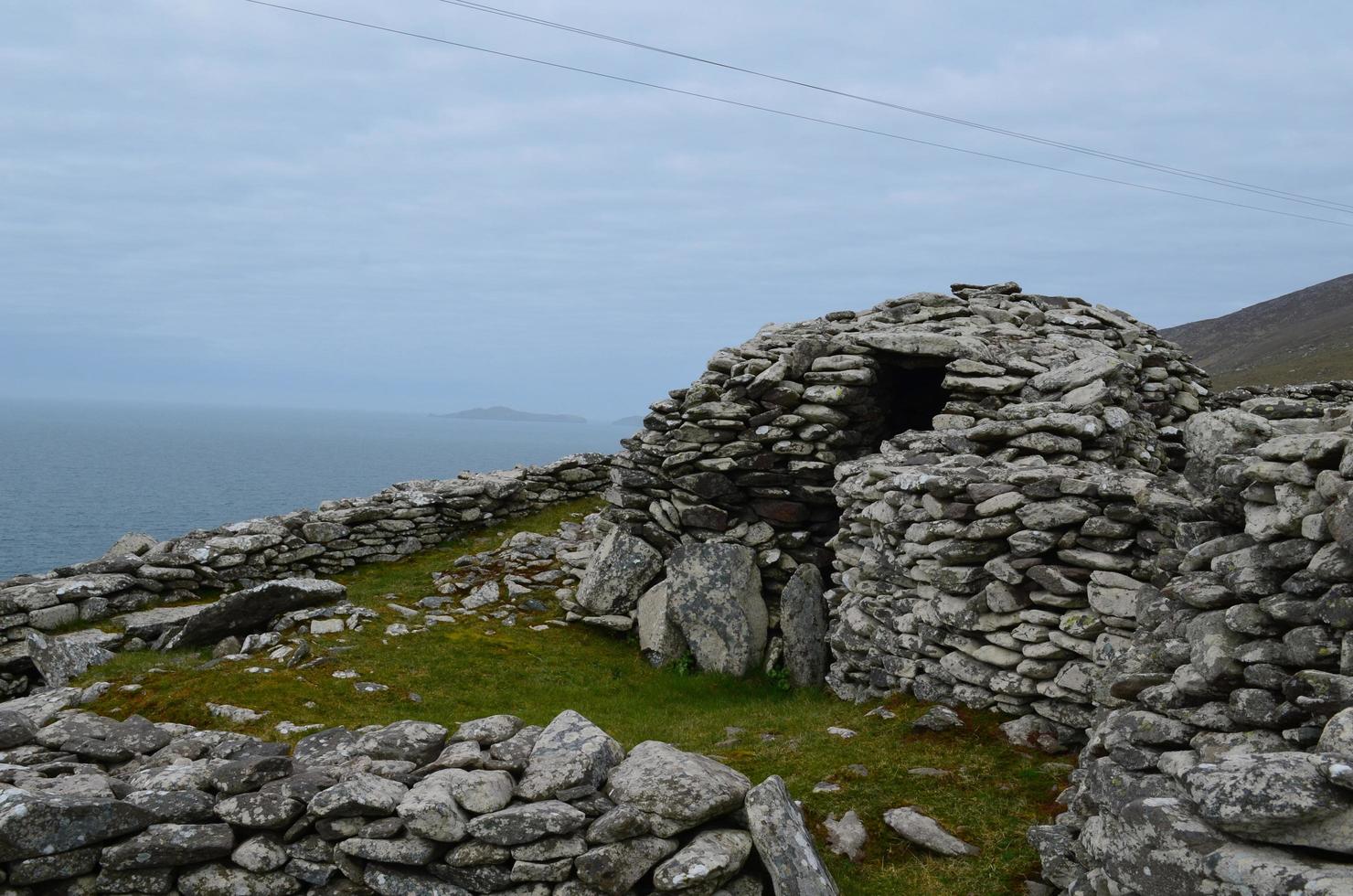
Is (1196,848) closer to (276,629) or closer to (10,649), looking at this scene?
(276,629)

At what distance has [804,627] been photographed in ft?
48.2

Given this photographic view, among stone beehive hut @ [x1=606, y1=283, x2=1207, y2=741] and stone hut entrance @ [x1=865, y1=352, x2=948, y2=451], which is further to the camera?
stone hut entrance @ [x1=865, y1=352, x2=948, y2=451]

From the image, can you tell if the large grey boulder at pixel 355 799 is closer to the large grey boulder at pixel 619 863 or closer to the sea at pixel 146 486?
the large grey boulder at pixel 619 863

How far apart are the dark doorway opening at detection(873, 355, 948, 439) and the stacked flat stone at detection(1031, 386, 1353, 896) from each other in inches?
394

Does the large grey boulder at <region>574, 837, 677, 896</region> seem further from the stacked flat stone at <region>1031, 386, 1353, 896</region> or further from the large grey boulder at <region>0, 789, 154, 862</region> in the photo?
the large grey boulder at <region>0, 789, 154, 862</region>

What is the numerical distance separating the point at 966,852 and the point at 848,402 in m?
9.87

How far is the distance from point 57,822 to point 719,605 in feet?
32.5

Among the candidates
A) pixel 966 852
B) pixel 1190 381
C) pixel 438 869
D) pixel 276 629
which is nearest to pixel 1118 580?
pixel 966 852

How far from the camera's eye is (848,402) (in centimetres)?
1644

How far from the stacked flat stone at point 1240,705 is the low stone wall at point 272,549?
52.0 feet

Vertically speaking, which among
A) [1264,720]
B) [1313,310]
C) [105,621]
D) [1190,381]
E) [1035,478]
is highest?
[1313,310]

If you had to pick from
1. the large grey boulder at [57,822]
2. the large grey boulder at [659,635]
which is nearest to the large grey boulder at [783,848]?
the large grey boulder at [57,822]

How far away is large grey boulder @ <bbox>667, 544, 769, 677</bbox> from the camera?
14.9 metres

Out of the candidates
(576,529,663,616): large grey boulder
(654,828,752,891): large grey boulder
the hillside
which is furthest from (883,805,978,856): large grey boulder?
the hillside
